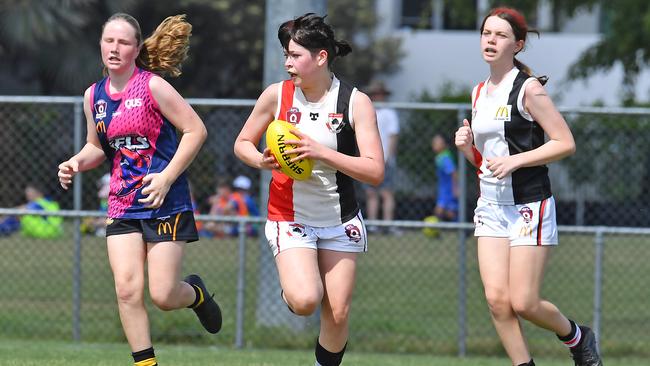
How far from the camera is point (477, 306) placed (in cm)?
1126

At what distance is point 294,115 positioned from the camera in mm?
6480

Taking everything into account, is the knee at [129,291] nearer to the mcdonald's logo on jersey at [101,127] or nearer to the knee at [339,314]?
the mcdonald's logo on jersey at [101,127]

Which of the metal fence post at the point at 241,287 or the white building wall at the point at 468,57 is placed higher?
the white building wall at the point at 468,57

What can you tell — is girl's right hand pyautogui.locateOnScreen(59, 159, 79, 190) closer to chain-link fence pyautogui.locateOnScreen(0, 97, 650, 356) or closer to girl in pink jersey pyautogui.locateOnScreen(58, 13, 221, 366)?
girl in pink jersey pyautogui.locateOnScreen(58, 13, 221, 366)

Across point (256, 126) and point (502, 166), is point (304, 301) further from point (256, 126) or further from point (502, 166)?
point (502, 166)

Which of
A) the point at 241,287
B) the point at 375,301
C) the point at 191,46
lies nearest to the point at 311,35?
the point at 241,287

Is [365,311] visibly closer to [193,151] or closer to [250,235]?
[250,235]

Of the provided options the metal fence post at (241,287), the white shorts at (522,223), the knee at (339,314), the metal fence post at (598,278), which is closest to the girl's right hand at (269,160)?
the knee at (339,314)

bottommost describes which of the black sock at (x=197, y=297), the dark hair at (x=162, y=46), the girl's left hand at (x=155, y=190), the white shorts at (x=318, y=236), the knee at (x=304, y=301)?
the black sock at (x=197, y=297)

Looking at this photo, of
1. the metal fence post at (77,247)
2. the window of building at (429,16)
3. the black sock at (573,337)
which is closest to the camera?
the black sock at (573,337)

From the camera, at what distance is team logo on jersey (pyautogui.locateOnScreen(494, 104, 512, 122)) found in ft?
21.8

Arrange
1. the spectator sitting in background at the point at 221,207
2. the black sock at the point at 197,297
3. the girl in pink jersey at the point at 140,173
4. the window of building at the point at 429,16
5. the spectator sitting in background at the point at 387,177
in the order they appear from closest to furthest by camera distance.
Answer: the girl in pink jersey at the point at 140,173 < the black sock at the point at 197,297 < the spectator sitting in background at the point at 387,177 < the spectator sitting in background at the point at 221,207 < the window of building at the point at 429,16

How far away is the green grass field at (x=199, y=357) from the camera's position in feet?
27.4

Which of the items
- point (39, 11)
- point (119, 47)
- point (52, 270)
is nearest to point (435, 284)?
point (52, 270)
